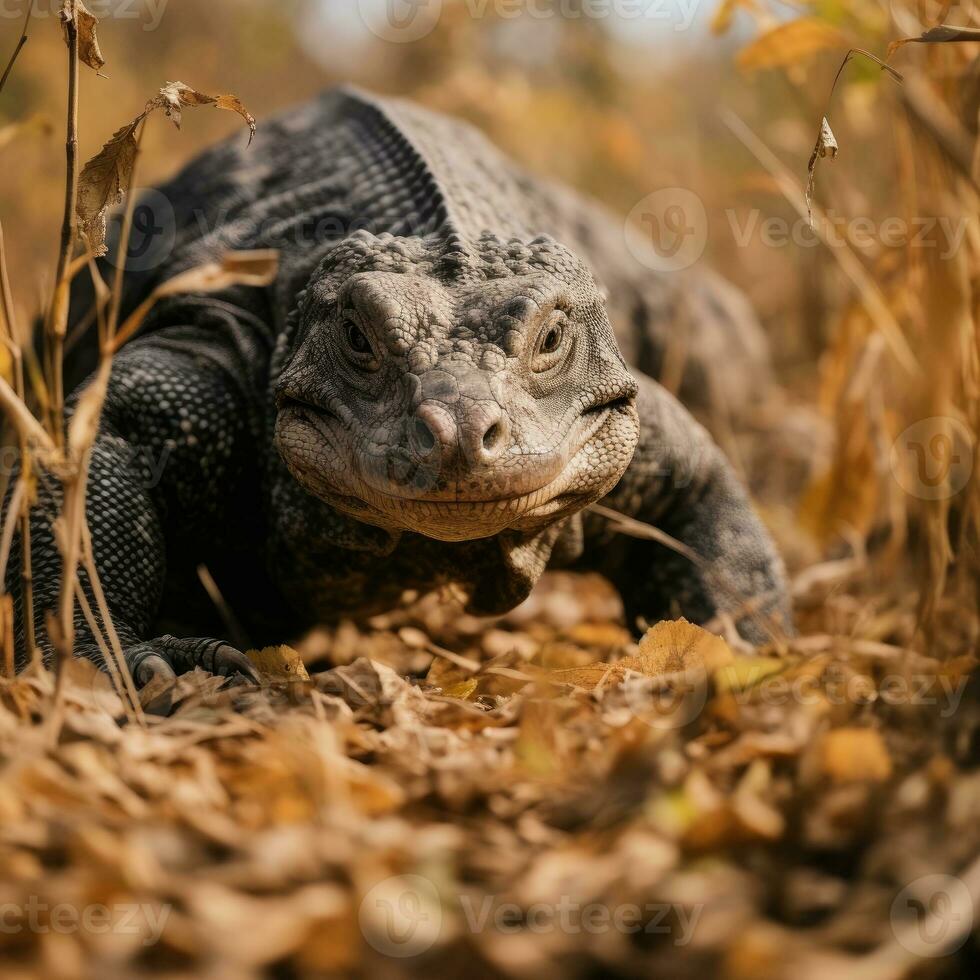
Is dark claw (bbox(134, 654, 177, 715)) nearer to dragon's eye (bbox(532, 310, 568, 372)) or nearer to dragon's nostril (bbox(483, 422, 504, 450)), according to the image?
dragon's nostril (bbox(483, 422, 504, 450))

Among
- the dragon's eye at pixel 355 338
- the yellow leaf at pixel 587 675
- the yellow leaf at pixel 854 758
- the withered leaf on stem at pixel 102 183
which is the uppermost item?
the withered leaf on stem at pixel 102 183

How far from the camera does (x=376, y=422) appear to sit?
10.6ft

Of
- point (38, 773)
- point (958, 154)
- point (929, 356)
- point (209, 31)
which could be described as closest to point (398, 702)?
point (38, 773)

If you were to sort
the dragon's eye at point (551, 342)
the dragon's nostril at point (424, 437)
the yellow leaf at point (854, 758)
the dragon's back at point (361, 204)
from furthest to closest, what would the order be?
the dragon's back at point (361, 204) < the dragon's eye at point (551, 342) < the dragon's nostril at point (424, 437) < the yellow leaf at point (854, 758)

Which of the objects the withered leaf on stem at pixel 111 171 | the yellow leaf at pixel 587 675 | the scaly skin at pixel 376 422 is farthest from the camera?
the yellow leaf at pixel 587 675

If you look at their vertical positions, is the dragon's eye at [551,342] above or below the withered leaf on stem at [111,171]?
below

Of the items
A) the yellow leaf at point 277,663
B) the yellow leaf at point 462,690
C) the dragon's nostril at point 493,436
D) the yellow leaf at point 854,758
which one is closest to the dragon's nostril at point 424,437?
the dragon's nostril at point 493,436

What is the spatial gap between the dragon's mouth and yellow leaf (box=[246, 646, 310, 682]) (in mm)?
520

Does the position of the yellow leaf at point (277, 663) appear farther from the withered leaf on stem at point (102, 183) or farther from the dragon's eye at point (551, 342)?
the withered leaf on stem at point (102, 183)

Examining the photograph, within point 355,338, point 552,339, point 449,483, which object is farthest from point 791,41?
point 449,483

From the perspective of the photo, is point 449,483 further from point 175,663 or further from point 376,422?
point 175,663

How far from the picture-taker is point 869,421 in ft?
17.3

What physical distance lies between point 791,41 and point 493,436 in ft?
8.45

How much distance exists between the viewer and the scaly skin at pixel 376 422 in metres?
3.18
